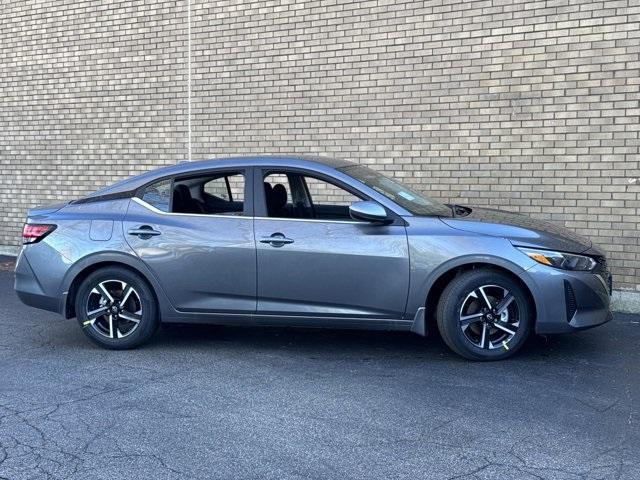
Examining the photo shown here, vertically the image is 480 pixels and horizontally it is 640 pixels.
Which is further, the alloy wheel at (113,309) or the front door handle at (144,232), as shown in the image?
the alloy wheel at (113,309)

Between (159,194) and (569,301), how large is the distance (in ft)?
11.1

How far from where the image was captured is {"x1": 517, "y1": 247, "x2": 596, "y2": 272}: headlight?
572cm

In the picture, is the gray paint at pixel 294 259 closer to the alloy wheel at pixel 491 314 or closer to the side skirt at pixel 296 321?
the side skirt at pixel 296 321

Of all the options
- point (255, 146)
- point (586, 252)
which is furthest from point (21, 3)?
point (586, 252)

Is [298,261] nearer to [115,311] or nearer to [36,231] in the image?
[115,311]

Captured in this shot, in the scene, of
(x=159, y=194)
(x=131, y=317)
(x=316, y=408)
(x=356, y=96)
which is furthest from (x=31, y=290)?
(x=356, y=96)

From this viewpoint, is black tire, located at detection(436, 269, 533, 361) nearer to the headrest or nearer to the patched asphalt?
the patched asphalt

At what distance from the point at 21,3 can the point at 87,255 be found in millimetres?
7069

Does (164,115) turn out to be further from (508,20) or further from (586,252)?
(586,252)

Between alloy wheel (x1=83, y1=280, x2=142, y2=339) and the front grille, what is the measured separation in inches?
133

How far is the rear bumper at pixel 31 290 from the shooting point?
21.1ft

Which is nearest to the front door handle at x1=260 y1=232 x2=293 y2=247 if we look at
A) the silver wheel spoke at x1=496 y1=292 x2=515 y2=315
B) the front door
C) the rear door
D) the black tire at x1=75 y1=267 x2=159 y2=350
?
the front door

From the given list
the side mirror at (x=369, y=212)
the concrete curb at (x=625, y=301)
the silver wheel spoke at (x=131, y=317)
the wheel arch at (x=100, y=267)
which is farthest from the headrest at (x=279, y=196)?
the concrete curb at (x=625, y=301)

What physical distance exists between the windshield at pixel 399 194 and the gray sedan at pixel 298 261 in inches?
0.8
